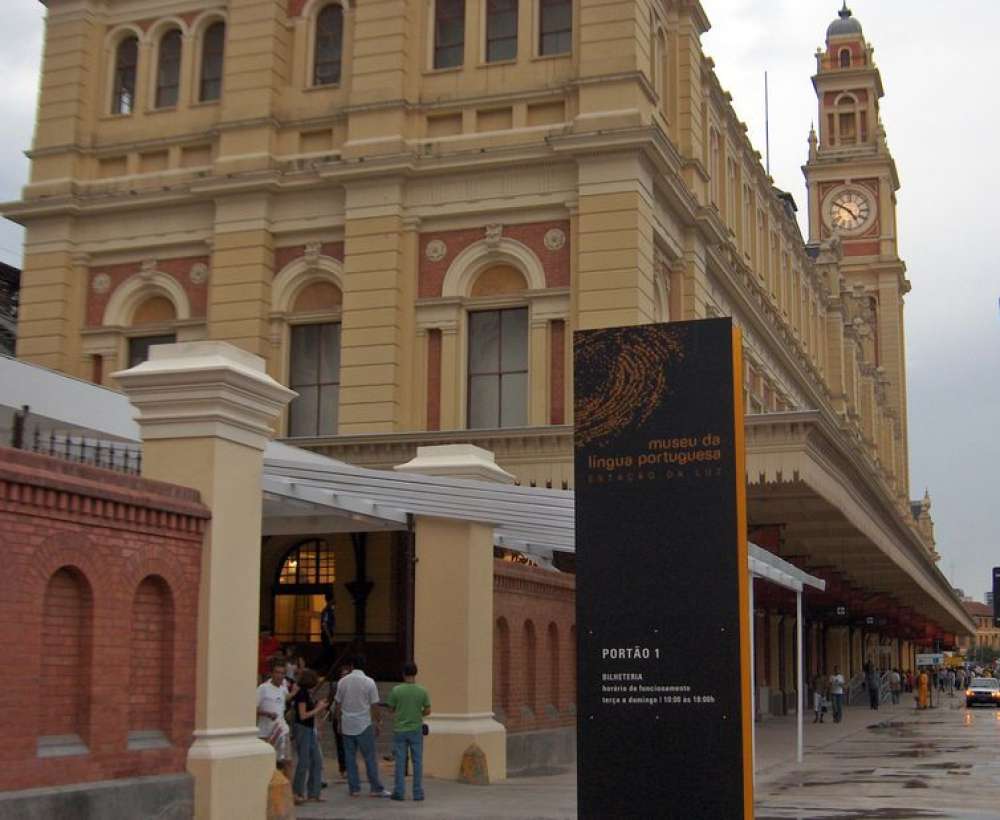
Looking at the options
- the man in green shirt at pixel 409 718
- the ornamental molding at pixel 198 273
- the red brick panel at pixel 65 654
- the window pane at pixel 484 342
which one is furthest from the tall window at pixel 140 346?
the red brick panel at pixel 65 654

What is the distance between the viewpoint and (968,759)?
83.6 ft

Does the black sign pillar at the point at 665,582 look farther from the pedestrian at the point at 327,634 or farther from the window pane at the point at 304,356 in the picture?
the window pane at the point at 304,356

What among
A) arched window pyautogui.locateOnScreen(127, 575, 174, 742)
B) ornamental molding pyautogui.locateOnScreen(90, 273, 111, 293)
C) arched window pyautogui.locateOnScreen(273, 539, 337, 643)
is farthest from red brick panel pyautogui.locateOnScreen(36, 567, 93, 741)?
ornamental molding pyautogui.locateOnScreen(90, 273, 111, 293)

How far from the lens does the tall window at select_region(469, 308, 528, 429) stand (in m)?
28.9

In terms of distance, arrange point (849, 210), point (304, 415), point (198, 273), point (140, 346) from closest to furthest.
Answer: point (304, 415)
point (198, 273)
point (140, 346)
point (849, 210)

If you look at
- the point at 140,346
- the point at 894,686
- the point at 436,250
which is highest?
the point at 436,250

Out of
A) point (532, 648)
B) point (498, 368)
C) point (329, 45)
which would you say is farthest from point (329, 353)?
point (532, 648)

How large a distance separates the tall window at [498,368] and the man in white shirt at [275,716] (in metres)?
14.1

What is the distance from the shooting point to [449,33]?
30.5 meters

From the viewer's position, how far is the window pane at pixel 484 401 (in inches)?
1141

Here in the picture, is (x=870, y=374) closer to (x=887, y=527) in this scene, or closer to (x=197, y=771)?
(x=887, y=527)

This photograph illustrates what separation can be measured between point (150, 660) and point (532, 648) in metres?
10.6

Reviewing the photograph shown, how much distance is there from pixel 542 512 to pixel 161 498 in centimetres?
628

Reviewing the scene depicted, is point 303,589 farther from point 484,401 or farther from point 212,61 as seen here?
point 212,61
